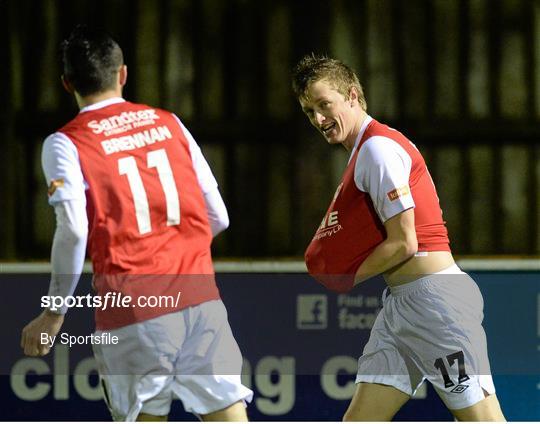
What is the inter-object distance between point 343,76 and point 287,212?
2.00 metres

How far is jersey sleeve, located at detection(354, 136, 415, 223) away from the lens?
4.62 metres

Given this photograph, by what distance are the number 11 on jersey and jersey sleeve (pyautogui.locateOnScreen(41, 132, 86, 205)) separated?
0.15 metres

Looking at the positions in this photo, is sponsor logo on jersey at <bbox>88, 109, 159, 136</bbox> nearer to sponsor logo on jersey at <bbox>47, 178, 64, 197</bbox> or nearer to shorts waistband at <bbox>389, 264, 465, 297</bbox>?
sponsor logo on jersey at <bbox>47, 178, 64, 197</bbox>

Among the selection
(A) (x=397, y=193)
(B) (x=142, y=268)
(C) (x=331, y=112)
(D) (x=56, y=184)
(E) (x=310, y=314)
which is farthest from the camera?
(E) (x=310, y=314)

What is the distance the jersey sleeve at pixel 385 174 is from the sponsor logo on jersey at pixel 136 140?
785 millimetres

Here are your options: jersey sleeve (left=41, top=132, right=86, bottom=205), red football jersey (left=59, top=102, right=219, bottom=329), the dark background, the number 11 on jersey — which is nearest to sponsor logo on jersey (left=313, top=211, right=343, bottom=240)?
red football jersey (left=59, top=102, right=219, bottom=329)

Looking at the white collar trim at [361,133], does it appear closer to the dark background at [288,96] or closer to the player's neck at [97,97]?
the player's neck at [97,97]

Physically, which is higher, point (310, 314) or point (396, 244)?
point (396, 244)

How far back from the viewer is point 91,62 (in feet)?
14.2

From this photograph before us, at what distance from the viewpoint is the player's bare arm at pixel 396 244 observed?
462 cm

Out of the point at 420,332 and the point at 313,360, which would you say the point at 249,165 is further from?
the point at 420,332

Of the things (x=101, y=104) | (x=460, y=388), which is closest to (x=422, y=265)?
(x=460, y=388)

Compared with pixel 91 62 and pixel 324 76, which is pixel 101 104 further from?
pixel 324 76

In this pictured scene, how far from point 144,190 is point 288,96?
9.04ft
